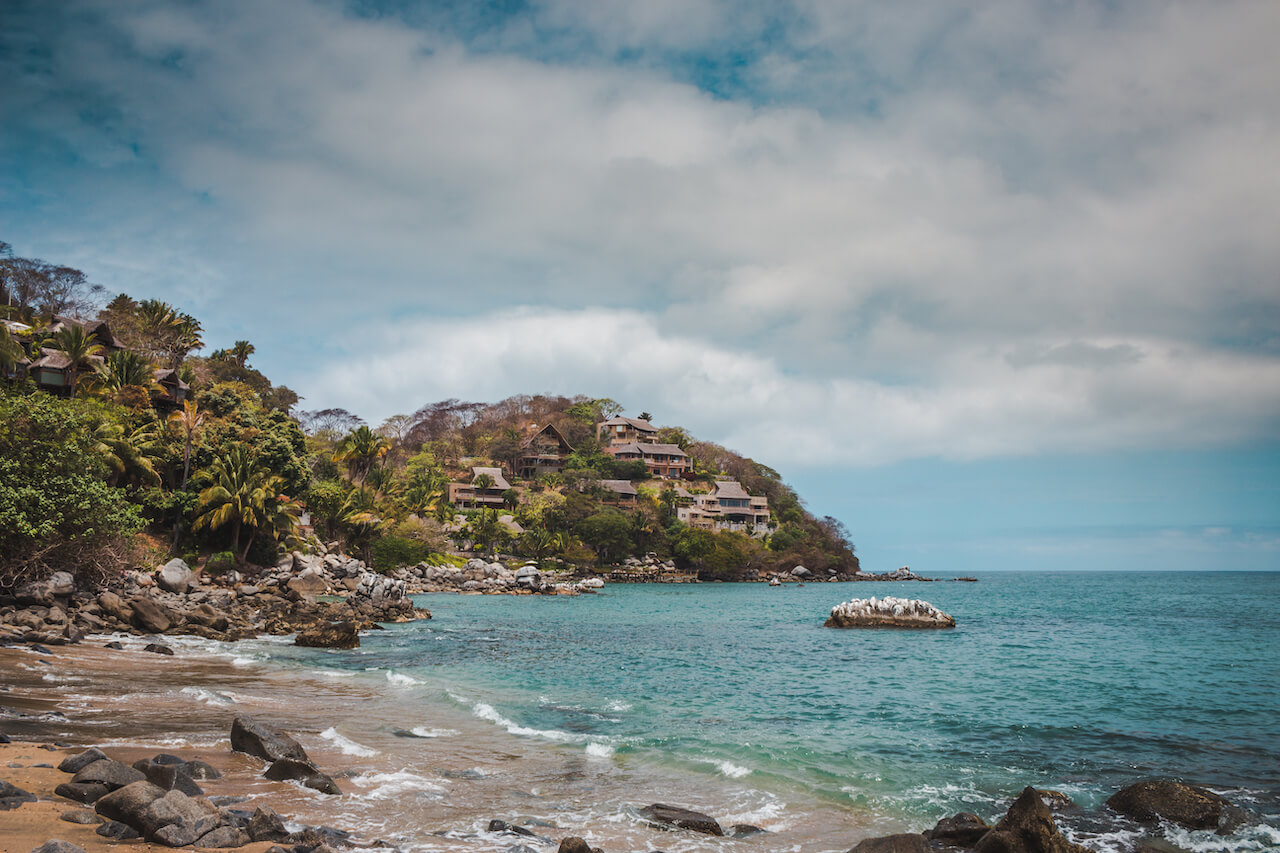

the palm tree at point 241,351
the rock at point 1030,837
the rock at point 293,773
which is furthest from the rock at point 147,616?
the palm tree at point 241,351

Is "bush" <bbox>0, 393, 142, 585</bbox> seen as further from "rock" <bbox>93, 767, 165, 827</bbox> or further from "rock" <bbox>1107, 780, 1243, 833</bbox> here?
"rock" <bbox>1107, 780, 1243, 833</bbox>

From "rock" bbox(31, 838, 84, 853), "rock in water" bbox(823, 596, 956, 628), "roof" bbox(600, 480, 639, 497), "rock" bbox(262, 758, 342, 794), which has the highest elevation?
"roof" bbox(600, 480, 639, 497)

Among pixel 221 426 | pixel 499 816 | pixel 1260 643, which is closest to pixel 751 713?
pixel 499 816

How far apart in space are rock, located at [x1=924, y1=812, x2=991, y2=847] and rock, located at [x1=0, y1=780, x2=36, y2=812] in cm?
1106

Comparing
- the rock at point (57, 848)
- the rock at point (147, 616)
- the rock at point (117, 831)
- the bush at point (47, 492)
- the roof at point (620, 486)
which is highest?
the roof at point (620, 486)

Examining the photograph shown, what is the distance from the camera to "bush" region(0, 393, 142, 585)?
24.7 m

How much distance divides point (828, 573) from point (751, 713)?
10352 centimetres

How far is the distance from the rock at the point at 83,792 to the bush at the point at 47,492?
20.8 meters

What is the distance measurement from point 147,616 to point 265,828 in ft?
82.1

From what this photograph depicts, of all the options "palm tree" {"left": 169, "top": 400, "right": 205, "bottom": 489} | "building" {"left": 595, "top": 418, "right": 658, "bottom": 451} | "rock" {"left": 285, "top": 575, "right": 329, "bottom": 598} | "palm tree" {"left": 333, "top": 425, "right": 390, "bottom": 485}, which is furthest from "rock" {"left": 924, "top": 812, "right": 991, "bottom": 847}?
"building" {"left": 595, "top": 418, "right": 658, "bottom": 451}

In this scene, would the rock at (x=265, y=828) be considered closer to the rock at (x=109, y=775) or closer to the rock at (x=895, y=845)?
the rock at (x=109, y=775)

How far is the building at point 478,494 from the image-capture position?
102m

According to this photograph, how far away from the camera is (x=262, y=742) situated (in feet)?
38.5

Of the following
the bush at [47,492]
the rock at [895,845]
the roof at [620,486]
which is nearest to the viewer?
the rock at [895,845]
